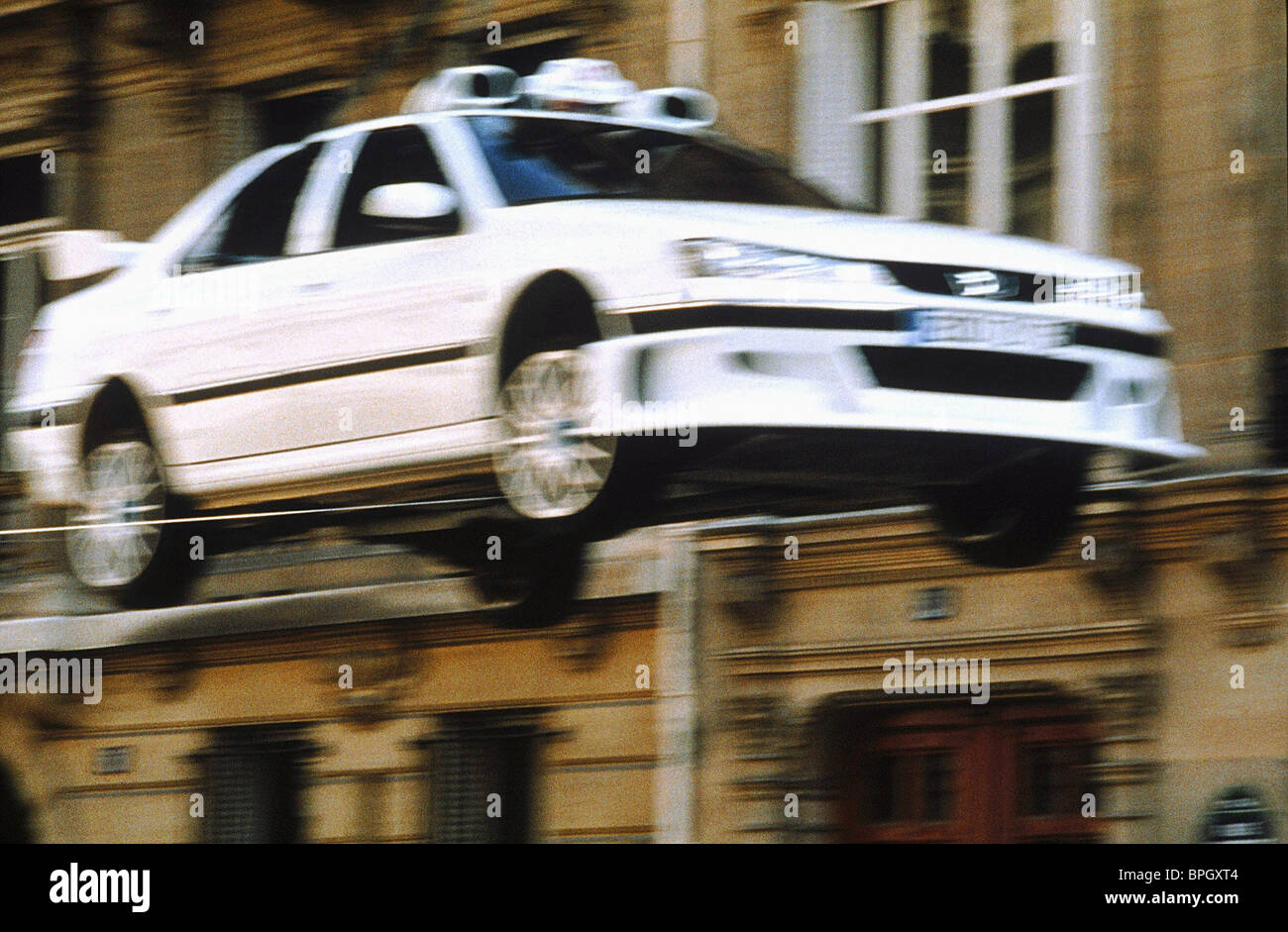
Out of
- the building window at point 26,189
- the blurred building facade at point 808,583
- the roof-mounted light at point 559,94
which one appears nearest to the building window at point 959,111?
the blurred building facade at point 808,583

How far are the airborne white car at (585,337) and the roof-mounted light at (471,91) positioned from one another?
18mm

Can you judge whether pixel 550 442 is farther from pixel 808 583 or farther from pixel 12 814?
pixel 12 814

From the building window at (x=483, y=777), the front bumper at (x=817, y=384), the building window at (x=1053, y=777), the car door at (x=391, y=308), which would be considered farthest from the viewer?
the building window at (x=483, y=777)

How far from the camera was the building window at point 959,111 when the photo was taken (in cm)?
963

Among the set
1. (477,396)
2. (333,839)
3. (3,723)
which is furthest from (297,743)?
(477,396)

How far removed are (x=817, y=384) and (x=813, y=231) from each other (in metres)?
0.52

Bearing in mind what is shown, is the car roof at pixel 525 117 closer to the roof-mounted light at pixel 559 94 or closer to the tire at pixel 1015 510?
the roof-mounted light at pixel 559 94

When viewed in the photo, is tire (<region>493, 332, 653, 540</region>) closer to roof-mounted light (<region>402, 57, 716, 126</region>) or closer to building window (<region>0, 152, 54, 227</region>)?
roof-mounted light (<region>402, 57, 716, 126</region>)

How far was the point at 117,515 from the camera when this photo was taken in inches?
390

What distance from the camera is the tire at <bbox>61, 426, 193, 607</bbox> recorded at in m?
9.59

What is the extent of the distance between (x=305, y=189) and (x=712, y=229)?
5.48ft

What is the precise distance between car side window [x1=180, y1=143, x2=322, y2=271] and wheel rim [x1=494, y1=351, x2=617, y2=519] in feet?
3.86
